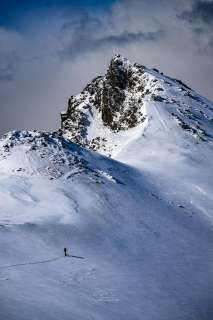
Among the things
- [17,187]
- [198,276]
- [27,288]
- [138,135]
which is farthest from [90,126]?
[27,288]

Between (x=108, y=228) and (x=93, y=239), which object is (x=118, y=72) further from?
(x=93, y=239)

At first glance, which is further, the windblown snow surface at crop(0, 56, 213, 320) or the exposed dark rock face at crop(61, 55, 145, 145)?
the exposed dark rock face at crop(61, 55, 145, 145)

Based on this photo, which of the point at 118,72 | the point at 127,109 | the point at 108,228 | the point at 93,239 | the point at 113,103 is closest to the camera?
the point at 93,239

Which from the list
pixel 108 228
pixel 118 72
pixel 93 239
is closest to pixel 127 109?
pixel 118 72

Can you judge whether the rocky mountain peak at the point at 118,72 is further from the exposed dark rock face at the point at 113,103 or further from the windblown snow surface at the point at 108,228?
the windblown snow surface at the point at 108,228

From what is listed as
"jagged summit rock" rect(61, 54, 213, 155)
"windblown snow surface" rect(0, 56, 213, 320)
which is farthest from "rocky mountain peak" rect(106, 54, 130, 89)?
"windblown snow surface" rect(0, 56, 213, 320)

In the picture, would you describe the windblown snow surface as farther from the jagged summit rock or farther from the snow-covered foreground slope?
the jagged summit rock
